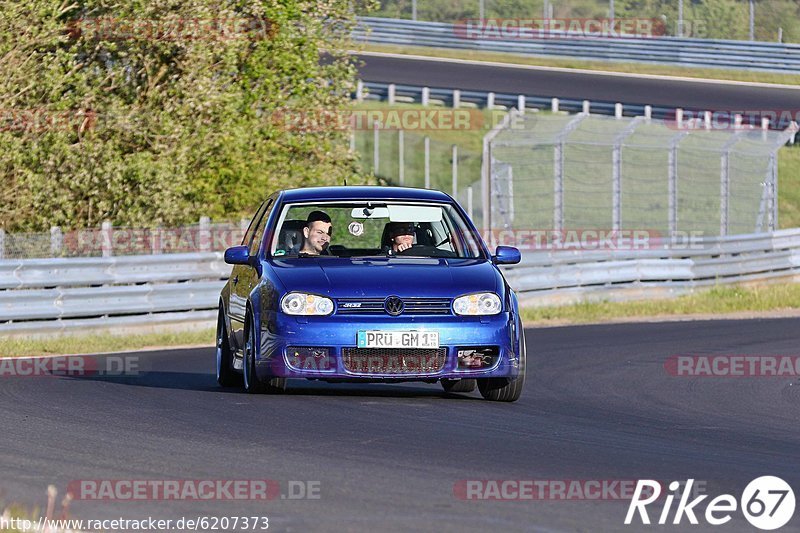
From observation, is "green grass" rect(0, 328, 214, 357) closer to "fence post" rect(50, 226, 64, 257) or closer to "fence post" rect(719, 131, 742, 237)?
"fence post" rect(50, 226, 64, 257)

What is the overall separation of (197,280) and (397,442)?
12.8 m

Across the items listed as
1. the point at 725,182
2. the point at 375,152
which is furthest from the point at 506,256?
the point at 375,152

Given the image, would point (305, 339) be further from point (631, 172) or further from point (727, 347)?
point (631, 172)

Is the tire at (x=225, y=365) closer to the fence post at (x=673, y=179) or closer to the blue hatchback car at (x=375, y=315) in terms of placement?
the blue hatchback car at (x=375, y=315)

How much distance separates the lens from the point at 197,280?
21.2 meters

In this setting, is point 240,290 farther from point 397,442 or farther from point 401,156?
point 401,156

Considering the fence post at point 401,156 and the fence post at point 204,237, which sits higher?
the fence post at point 204,237

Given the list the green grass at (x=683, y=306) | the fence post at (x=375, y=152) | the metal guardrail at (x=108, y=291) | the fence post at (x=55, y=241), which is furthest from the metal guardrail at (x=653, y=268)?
the fence post at (x=375, y=152)

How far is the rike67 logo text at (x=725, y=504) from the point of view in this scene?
250 inches

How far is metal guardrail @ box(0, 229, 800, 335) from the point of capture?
730 inches

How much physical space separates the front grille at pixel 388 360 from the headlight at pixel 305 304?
1.02 ft

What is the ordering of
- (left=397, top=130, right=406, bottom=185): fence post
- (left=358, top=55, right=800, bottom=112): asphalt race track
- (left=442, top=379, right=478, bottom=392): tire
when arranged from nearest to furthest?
(left=442, top=379, right=478, bottom=392): tire, (left=397, top=130, right=406, bottom=185): fence post, (left=358, top=55, right=800, bottom=112): asphalt race track

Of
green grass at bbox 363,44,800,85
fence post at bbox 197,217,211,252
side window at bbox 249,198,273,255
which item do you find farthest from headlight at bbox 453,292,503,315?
green grass at bbox 363,44,800,85

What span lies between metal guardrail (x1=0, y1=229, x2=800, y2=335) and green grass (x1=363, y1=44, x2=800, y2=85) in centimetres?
1938
